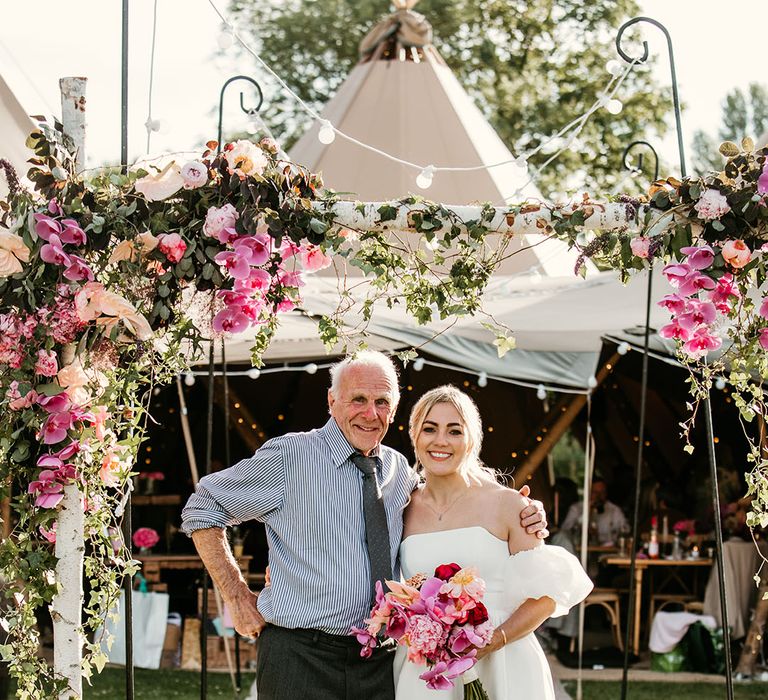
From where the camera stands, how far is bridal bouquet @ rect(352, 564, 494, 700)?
11.1ft

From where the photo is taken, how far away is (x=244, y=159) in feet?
11.6

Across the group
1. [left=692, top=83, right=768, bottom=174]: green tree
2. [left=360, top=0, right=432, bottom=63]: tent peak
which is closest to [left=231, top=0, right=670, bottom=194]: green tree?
[left=360, top=0, right=432, bottom=63]: tent peak

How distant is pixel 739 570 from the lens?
28.2 feet

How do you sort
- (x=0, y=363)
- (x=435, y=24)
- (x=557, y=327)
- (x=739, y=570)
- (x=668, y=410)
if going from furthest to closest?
(x=435, y=24), (x=668, y=410), (x=739, y=570), (x=557, y=327), (x=0, y=363)

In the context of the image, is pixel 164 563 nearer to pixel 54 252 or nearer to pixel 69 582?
pixel 69 582

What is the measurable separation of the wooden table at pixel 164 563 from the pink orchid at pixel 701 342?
548cm

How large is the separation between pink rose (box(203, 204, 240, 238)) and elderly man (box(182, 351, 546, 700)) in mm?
670

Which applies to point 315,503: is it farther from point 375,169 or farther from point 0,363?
point 375,169

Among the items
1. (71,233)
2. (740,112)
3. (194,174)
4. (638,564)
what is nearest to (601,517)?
(638,564)

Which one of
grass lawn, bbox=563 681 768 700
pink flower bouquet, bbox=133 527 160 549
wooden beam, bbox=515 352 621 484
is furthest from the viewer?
pink flower bouquet, bbox=133 527 160 549

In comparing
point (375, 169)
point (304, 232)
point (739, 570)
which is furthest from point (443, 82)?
point (304, 232)

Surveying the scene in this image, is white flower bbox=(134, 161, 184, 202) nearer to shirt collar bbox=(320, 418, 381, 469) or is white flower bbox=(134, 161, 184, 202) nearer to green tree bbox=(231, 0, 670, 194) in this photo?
shirt collar bbox=(320, 418, 381, 469)

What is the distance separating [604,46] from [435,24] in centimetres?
301

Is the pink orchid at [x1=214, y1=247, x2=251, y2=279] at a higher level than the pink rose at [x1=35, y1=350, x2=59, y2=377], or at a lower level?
higher
